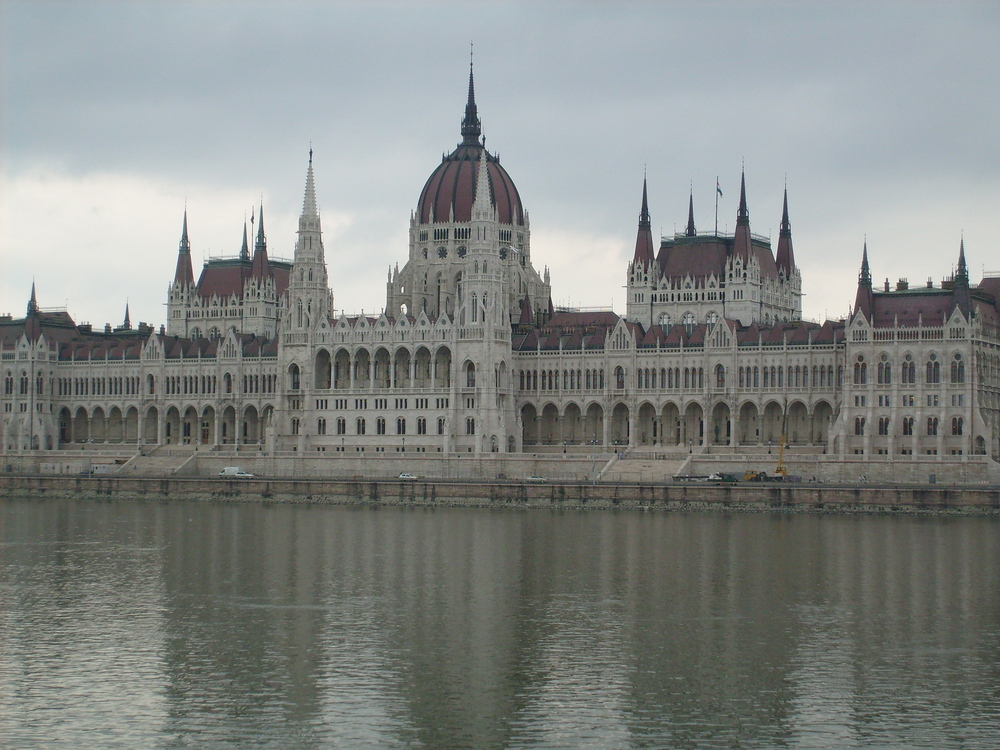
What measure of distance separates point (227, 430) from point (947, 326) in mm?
64131

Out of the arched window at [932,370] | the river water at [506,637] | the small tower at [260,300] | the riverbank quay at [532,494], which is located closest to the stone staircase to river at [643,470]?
the riverbank quay at [532,494]

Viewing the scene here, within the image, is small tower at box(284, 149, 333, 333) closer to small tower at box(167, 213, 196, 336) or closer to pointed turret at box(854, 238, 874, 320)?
small tower at box(167, 213, 196, 336)

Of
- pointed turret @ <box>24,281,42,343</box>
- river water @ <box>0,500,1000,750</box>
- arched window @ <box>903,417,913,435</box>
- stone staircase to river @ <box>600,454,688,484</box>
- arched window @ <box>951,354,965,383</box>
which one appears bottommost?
river water @ <box>0,500,1000,750</box>

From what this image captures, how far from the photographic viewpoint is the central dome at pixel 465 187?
146125 millimetres

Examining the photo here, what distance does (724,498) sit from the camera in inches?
3893

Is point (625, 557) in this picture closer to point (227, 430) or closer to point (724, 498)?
point (724, 498)

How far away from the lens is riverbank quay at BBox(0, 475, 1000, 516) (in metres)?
94.5

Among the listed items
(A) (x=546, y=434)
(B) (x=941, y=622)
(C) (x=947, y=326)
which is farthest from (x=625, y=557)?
(A) (x=546, y=434)

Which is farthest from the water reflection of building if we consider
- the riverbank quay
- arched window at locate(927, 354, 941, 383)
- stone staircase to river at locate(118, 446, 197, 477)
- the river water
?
the river water

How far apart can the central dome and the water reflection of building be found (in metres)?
0.20

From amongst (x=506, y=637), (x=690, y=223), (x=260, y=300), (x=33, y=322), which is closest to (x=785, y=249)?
(x=690, y=223)

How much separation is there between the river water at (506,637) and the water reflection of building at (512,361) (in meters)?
28.4

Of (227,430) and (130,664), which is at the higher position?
(227,430)

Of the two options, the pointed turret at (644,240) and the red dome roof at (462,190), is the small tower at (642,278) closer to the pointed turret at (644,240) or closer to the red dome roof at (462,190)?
the pointed turret at (644,240)
